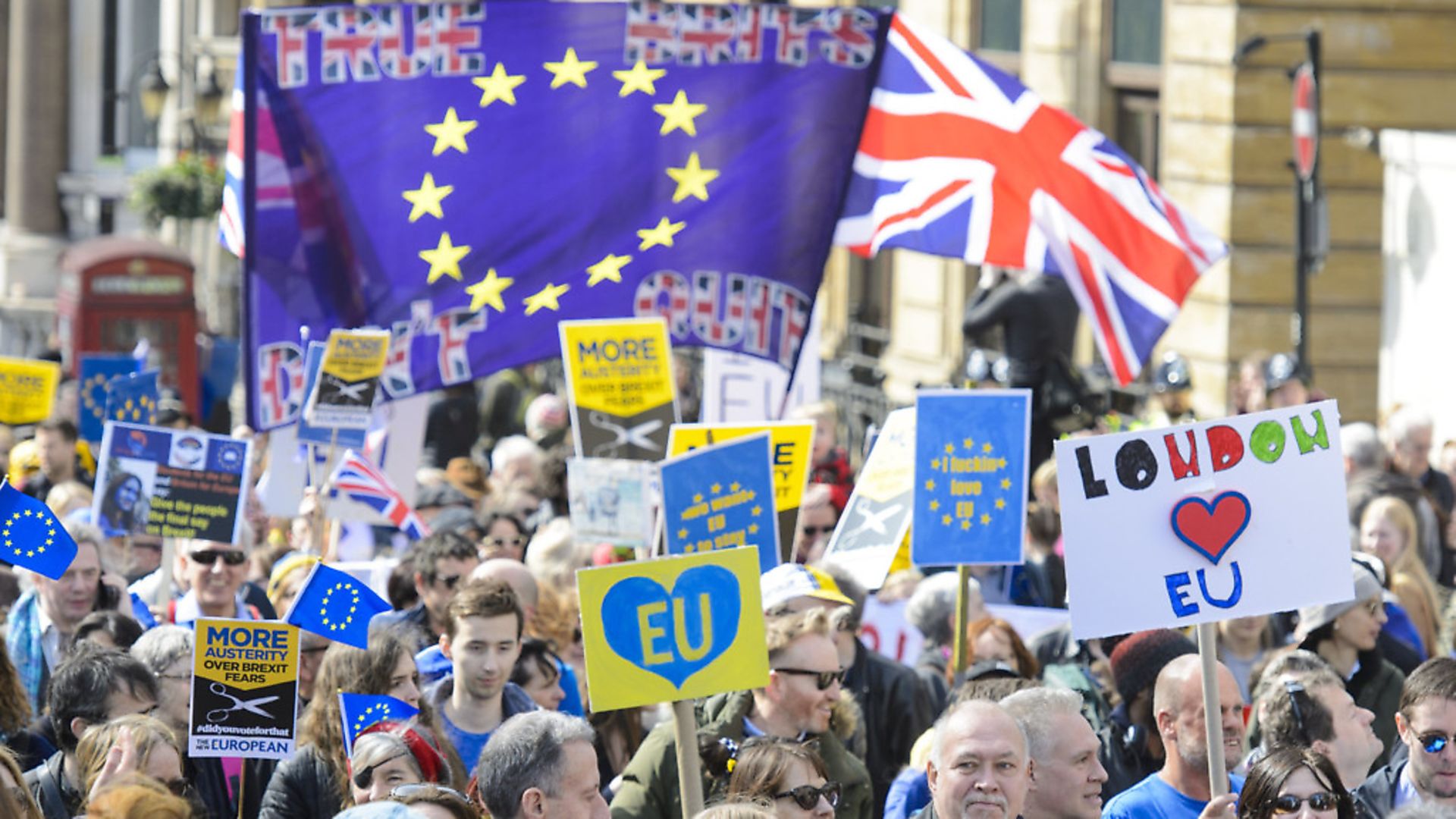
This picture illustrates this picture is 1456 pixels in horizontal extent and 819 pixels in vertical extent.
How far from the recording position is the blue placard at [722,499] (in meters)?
8.27

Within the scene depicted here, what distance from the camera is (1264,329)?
1816cm

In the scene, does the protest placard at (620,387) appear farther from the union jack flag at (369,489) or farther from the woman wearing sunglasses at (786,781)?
the woman wearing sunglasses at (786,781)

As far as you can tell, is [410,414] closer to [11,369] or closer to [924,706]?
[11,369]

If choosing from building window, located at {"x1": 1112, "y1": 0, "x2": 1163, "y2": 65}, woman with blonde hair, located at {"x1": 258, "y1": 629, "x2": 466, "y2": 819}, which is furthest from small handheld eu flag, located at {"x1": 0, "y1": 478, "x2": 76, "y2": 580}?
building window, located at {"x1": 1112, "y1": 0, "x2": 1163, "y2": 65}

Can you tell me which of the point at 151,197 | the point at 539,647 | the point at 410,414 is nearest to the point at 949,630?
the point at 539,647

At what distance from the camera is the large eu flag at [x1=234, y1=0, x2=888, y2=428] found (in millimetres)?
10297

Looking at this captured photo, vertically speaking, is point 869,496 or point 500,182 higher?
point 500,182

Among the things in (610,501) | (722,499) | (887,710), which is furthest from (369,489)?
(887,710)

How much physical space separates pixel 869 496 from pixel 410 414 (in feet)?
12.0

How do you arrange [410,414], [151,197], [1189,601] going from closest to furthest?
[1189,601]
[410,414]
[151,197]

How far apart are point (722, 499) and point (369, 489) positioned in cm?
311

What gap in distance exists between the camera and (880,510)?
29.2ft

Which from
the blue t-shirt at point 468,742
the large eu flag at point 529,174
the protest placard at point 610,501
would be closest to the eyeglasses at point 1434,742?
the blue t-shirt at point 468,742

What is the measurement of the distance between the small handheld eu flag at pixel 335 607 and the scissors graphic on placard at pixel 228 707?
507mm
